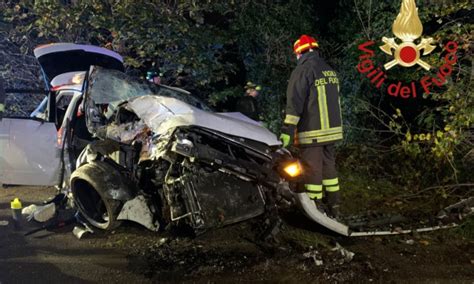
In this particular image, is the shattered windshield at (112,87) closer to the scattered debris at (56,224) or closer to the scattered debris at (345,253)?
the scattered debris at (56,224)

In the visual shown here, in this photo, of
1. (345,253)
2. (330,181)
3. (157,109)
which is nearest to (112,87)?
(157,109)

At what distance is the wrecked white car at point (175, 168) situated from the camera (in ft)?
11.6

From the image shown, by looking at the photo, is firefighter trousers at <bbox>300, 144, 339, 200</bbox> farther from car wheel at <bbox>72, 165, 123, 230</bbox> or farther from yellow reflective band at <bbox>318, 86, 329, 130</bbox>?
car wheel at <bbox>72, 165, 123, 230</bbox>

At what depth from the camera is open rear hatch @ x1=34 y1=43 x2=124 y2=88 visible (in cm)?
550

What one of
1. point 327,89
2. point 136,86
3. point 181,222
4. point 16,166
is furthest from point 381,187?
point 16,166

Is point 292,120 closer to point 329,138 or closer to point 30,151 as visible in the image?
point 329,138

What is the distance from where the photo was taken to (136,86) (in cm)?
482

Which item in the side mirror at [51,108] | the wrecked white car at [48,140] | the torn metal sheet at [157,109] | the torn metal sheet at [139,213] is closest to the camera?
the torn metal sheet at [157,109]

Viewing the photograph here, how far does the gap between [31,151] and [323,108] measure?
138 inches

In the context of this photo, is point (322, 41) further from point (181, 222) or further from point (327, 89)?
point (181, 222)

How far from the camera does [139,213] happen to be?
12.9ft

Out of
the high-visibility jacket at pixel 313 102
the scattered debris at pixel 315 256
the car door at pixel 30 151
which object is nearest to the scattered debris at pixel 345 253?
the scattered debris at pixel 315 256

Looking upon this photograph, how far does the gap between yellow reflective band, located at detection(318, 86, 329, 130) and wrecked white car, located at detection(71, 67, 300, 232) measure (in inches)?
19.4

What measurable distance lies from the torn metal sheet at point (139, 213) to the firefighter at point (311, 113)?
143 centimetres
